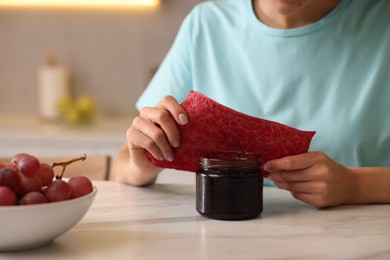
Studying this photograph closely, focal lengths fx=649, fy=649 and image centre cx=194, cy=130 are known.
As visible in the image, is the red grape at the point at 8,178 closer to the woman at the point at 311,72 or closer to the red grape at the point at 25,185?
the red grape at the point at 25,185

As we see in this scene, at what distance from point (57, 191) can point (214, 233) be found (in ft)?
0.86

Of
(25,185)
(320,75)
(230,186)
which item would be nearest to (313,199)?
(230,186)

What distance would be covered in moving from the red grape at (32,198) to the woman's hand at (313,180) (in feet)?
1.43

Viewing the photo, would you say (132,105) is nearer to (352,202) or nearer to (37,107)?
(37,107)

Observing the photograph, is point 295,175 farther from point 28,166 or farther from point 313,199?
point 28,166

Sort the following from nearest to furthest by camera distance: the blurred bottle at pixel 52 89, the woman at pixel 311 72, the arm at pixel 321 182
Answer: the arm at pixel 321 182 → the woman at pixel 311 72 → the blurred bottle at pixel 52 89

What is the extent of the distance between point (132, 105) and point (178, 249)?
2166 mm

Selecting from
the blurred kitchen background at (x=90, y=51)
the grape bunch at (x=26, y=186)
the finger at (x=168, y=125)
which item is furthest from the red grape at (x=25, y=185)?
the blurred kitchen background at (x=90, y=51)

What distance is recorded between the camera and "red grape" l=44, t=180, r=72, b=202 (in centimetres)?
91

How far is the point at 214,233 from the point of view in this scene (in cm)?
103

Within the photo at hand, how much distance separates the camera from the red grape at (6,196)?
0.88m

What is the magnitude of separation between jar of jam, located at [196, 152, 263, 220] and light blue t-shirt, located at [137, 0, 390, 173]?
45 centimetres

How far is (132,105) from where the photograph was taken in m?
3.08

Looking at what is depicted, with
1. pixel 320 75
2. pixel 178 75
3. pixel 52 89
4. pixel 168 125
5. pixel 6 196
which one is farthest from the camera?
pixel 52 89
